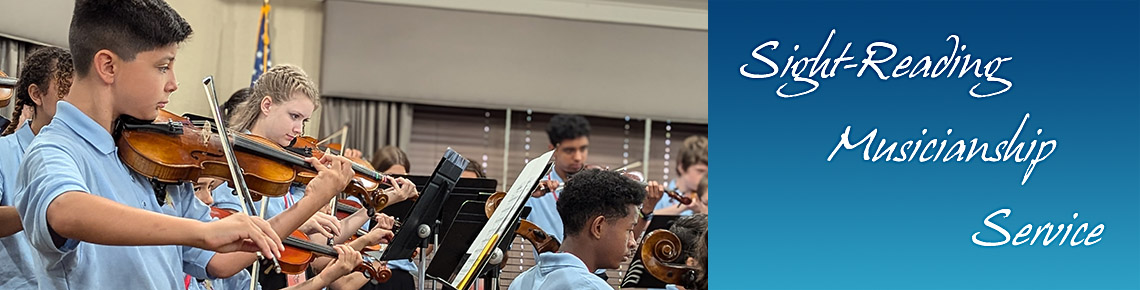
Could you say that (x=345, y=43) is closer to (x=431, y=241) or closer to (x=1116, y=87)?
(x=431, y=241)

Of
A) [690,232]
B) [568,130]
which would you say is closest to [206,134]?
[690,232]

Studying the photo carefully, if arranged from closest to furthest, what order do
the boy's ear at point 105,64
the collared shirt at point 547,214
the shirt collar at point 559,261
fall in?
the boy's ear at point 105,64 → the shirt collar at point 559,261 → the collared shirt at point 547,214

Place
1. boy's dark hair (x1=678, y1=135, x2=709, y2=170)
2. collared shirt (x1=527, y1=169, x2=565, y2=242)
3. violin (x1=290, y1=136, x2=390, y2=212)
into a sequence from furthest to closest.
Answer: boy's dark hair (x1=678, y1=135, x2=709, y2=170)
collared shirt (x1=527, y1=169, x2=565, y2=242)
violin (x1=290, y1=136, x2=390, y2=212)

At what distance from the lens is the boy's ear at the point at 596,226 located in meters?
3.05

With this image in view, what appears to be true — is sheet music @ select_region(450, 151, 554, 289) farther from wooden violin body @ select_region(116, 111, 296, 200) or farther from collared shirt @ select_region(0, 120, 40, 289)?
collared shirt @ select_region(0, 120, 40, 289)

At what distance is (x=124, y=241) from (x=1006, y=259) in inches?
54.5

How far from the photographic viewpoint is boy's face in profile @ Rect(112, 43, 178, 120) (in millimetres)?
1757

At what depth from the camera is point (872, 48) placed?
72.6 inches

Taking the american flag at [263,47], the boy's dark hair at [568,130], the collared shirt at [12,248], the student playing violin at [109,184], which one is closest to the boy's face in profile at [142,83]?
the student playing violin at [109,184]

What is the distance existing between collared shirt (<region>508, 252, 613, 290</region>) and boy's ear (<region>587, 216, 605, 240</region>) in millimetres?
131

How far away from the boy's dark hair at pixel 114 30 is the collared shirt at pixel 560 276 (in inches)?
46.1

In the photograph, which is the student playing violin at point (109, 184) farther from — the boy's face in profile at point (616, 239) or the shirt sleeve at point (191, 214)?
the boy's face in profile at point (616, 239)

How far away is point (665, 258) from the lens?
289 centimetres

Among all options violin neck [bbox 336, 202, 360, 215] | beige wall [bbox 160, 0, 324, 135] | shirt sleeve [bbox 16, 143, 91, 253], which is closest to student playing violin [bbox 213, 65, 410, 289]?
violin neck [bbox 336, 202, 360, 215]
